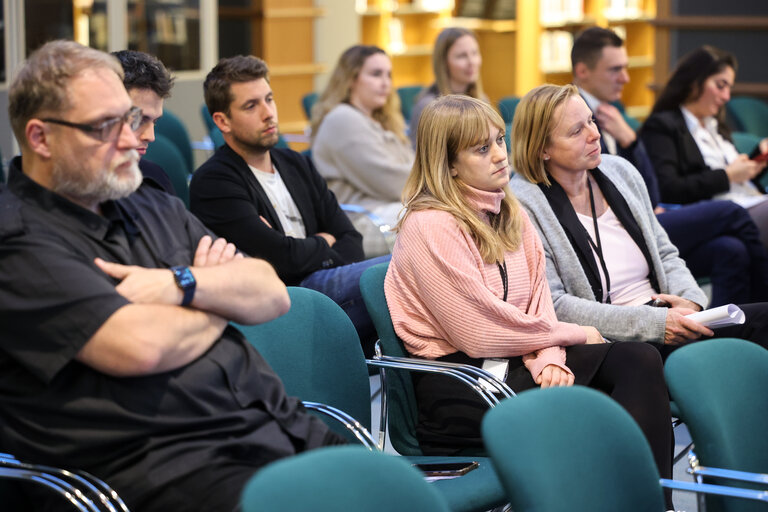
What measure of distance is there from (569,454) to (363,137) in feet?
10.3

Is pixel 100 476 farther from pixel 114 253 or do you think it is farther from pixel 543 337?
pixel 543 337

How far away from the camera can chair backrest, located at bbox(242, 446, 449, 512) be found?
1.42m

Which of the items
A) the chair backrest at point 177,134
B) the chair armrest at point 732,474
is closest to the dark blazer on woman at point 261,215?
the chair armrest at point 732,474

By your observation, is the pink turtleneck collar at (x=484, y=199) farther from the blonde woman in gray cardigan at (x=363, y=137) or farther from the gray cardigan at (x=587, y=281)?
the blonde woman in gray cardigan at (x=363, y=137)

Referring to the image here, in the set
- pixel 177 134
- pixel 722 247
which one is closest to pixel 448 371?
pixel 722 247

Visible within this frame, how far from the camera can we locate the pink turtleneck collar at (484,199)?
2.83m

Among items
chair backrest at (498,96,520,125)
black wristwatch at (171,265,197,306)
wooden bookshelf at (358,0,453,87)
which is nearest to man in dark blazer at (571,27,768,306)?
chair backrest at (498,96,520,125)

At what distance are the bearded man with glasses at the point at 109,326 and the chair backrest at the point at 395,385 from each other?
662mm

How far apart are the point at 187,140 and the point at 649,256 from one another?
3372 millimetres

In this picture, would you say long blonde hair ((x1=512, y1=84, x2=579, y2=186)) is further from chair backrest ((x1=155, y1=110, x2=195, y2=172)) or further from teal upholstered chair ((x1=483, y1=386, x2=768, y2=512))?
chair backrest ((x1=155, y1=110, x2=195, y2=172))

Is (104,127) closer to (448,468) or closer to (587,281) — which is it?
(448,468)

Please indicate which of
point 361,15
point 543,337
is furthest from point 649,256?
point 361,15

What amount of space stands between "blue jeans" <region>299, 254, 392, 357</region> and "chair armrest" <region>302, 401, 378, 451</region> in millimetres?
832

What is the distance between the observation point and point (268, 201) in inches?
138
